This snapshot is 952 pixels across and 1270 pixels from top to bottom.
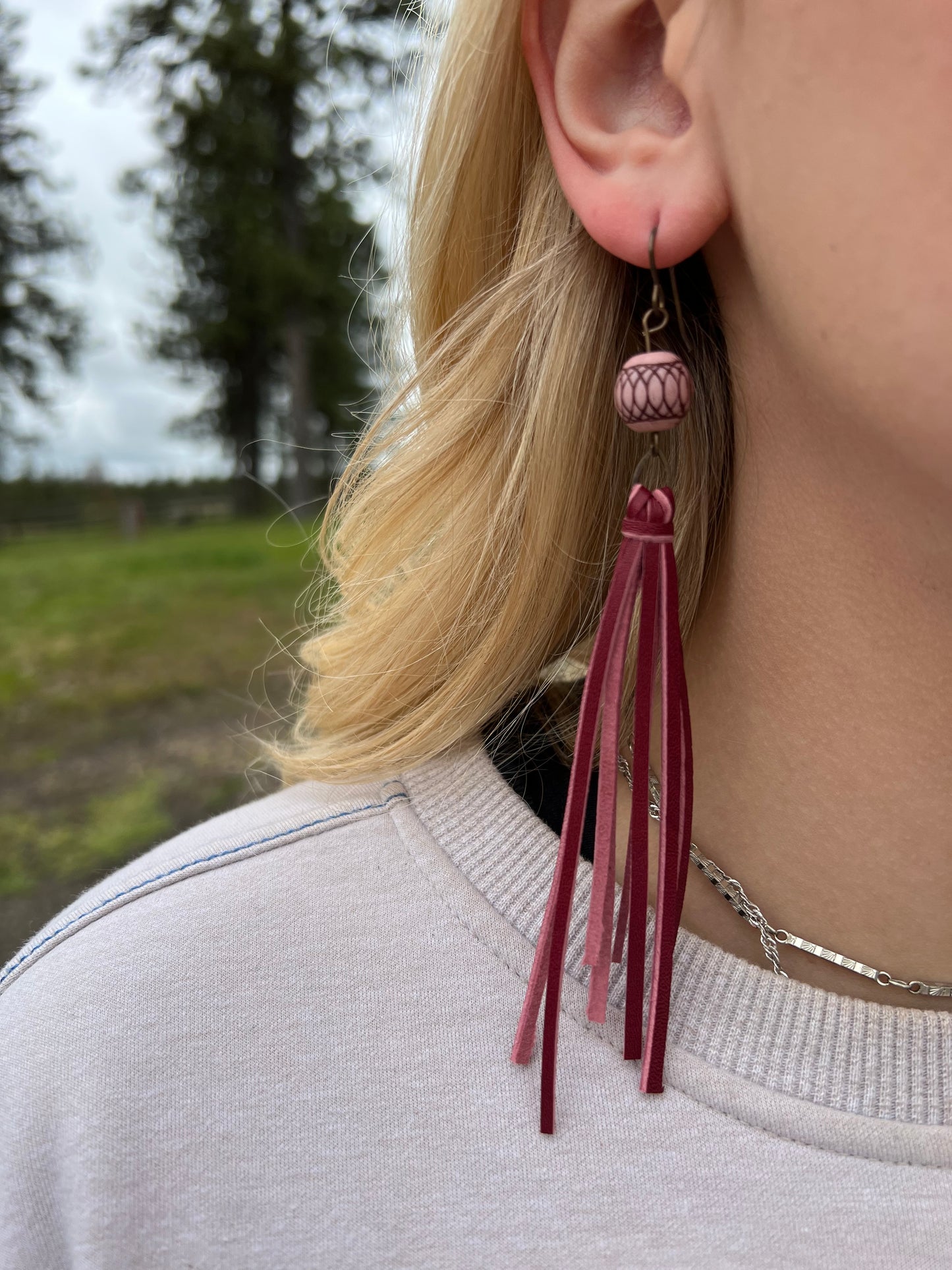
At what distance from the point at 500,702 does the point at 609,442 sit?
356 mm

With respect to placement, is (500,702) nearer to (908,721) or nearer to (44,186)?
(908,721)

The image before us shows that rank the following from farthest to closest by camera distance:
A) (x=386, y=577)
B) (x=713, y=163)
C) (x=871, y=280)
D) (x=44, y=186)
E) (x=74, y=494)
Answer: (x=74, y=494) → (x=44, y=186) → (x=386, y=577) → (x=713, y=163) → (x=871, y=280)

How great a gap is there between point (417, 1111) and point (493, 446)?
77cm

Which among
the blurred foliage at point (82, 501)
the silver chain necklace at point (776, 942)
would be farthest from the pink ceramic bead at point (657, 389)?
the blurred foliage at point (82, 501)

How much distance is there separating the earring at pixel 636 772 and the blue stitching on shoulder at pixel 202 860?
287 millimetres

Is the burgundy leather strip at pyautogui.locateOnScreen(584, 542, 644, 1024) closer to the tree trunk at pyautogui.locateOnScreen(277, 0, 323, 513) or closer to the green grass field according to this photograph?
the green grass field

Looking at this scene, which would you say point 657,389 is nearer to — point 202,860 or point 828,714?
point 828,714

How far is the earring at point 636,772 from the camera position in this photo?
36.3 inches

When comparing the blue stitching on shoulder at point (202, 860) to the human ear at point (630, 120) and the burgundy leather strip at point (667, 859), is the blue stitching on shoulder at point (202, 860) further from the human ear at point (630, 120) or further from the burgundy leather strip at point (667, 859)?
the human ear at point (630, 120)

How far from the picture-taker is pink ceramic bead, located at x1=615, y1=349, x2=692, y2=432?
93cm

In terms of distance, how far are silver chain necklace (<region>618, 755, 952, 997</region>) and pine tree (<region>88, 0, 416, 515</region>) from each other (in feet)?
38.6

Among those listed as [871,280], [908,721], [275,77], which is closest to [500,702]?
[908,721]

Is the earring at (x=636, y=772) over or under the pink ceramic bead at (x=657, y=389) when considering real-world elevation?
under

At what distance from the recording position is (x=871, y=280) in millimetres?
Answer: 825
